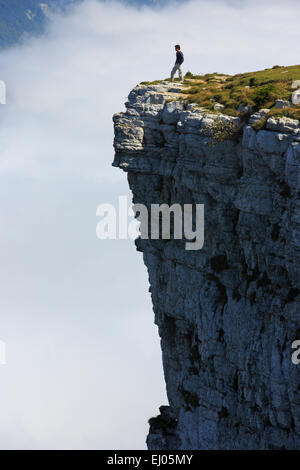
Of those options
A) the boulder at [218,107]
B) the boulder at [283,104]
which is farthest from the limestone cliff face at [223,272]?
the boulder at [283,104]

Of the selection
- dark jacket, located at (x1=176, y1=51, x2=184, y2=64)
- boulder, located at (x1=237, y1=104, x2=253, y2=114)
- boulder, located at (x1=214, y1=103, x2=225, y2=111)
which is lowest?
boulder, located at (x1=237, y1=104, x2=253, y2=114)

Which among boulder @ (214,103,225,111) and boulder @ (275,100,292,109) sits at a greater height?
boulder @ (214,103,225,111)

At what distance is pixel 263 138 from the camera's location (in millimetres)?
49500

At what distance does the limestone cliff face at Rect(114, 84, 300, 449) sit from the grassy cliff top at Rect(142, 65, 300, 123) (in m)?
1.78

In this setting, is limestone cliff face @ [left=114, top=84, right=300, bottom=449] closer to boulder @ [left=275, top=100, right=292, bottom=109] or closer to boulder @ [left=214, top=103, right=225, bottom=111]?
boulder @ [left=214, top=103, right=225, bottom=111]

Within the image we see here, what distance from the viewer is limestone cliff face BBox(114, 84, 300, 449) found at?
5081 centimetres

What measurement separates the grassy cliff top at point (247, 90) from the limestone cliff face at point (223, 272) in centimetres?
178

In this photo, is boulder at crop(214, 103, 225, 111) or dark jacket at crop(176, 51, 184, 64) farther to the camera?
dark jacket at crop(176, 51, 184, 64)

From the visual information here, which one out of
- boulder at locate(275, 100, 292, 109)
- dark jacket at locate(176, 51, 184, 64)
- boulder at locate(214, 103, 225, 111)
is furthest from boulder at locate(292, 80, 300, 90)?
dark jacket at locate(176, 51, 184, 64)

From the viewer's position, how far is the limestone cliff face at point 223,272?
50.8 meters

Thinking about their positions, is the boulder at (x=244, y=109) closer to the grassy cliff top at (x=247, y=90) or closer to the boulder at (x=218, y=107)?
the grassy cliff top at (x=247, y=90)

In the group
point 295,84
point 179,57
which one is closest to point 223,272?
point 295,84
